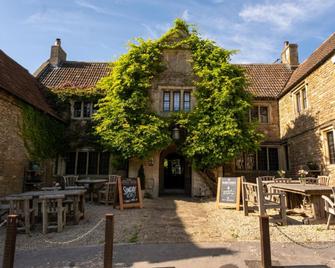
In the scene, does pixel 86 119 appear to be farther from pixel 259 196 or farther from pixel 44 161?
pixel 259 196

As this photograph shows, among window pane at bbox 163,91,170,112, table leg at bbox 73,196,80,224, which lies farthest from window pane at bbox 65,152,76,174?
table leg at bbox 73,196,80,224

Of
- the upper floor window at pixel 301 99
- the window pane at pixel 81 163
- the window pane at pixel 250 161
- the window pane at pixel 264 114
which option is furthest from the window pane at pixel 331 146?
the window pane at pixel 81 163

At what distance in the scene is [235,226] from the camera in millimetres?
7723

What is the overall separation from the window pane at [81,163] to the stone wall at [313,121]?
11.7m

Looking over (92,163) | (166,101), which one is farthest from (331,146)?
(92,163)

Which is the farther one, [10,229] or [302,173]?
[302,173]

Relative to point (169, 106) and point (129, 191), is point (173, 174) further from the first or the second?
point (129, 191)

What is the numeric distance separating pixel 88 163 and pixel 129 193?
5.58 metres

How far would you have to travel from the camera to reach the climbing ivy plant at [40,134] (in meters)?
12.4

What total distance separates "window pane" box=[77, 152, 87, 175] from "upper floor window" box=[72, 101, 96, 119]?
221 cm

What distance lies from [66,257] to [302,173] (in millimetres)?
9329

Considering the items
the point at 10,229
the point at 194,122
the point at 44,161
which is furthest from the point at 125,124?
the point at 10,229

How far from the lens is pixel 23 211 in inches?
300

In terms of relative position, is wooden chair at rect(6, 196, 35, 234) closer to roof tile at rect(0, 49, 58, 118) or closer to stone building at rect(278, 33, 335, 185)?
roof tile at rect(0, 49, 58, 118)
